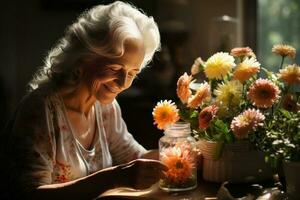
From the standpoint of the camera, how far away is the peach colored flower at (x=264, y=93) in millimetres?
1091

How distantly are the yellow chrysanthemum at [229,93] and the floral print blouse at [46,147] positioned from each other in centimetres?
45

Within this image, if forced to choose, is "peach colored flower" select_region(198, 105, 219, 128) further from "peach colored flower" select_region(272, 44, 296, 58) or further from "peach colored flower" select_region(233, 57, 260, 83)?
"peach colored flower" select_region(272, 44, 296, 58)

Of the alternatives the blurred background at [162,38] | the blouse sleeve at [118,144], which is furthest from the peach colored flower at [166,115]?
the blurred background at [162,38]

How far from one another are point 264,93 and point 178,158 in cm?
27

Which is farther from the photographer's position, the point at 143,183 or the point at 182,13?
the point at 182,13

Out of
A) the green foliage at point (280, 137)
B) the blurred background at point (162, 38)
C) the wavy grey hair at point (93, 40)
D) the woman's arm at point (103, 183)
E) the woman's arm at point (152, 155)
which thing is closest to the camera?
the green foliage at point (280, 137)

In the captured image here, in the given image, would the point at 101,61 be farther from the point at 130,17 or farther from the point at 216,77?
the point at 216,77

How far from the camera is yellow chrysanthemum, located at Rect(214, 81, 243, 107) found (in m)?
1.16

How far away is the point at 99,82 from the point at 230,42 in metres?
0.96

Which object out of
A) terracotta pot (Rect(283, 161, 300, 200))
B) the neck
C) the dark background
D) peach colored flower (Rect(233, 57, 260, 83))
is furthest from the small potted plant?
the dark background

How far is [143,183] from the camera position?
1147 millimetres

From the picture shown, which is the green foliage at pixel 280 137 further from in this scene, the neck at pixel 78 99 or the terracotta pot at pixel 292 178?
the neck at pixel 78 99

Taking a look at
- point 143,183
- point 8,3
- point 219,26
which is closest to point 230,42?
point 219,26

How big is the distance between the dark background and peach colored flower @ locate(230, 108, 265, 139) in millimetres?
999
